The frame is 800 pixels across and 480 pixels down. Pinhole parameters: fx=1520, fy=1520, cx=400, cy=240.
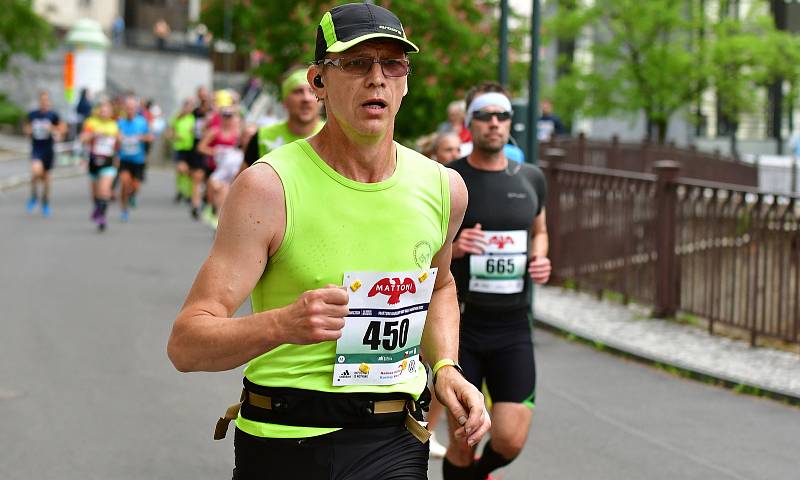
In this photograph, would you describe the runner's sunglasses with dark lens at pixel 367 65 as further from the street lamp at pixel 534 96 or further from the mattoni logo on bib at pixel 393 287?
the street lamp at pixel 534 96

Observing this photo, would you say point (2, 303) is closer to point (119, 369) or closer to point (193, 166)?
point (119, 369)

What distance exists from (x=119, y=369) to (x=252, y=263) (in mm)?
6983

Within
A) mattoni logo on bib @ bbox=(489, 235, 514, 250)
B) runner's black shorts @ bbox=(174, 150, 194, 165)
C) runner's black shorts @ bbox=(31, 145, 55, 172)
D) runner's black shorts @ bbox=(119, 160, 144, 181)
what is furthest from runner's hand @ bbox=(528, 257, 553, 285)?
runner's black shorts @ bbox=(174, 150, 194, 165)

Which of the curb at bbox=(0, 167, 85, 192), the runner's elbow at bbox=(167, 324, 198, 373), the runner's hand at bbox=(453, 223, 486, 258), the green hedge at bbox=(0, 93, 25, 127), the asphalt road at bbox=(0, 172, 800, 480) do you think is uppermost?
the green hedge at bbox=(0, 93, 25, 127)

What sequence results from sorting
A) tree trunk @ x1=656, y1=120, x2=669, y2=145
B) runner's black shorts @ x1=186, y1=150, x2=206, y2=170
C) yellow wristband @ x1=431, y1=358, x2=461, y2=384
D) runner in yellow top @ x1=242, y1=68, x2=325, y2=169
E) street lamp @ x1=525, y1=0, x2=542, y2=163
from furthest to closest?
1. tree trunk @ x1=656, y1=120, x2=669, y2=145
2. runner's black shorts @ x1=186, y1=150, x2=206, y2=170
3. street lamp @ x1=525, y1=0, x2=542, y2=163
4. runner in yellow top @ x1=242, y1=68, x2=325, y2=169
5. yellow wristband @ x1=431, y1=358, x2=461, y2=384

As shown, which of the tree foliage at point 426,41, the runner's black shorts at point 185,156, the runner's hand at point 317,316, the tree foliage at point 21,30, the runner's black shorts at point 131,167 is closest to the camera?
the runner's hand at point 317,316

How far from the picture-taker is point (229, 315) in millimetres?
3479

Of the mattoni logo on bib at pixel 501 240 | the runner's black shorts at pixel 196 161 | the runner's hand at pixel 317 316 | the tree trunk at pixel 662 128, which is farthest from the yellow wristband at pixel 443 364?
the tree trunk at pixel 662 128

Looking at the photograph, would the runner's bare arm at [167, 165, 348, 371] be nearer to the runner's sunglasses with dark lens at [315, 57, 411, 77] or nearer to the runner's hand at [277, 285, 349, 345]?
the runner's hand at [277, 285, 349, 345]

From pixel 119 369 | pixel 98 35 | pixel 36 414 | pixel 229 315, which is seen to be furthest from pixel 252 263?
pixel 98 35

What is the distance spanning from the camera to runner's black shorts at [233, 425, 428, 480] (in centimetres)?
372

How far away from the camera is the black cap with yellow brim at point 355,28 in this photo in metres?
3.58

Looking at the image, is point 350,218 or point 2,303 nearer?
point 350,218

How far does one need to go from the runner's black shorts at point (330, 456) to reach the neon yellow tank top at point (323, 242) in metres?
0.03
